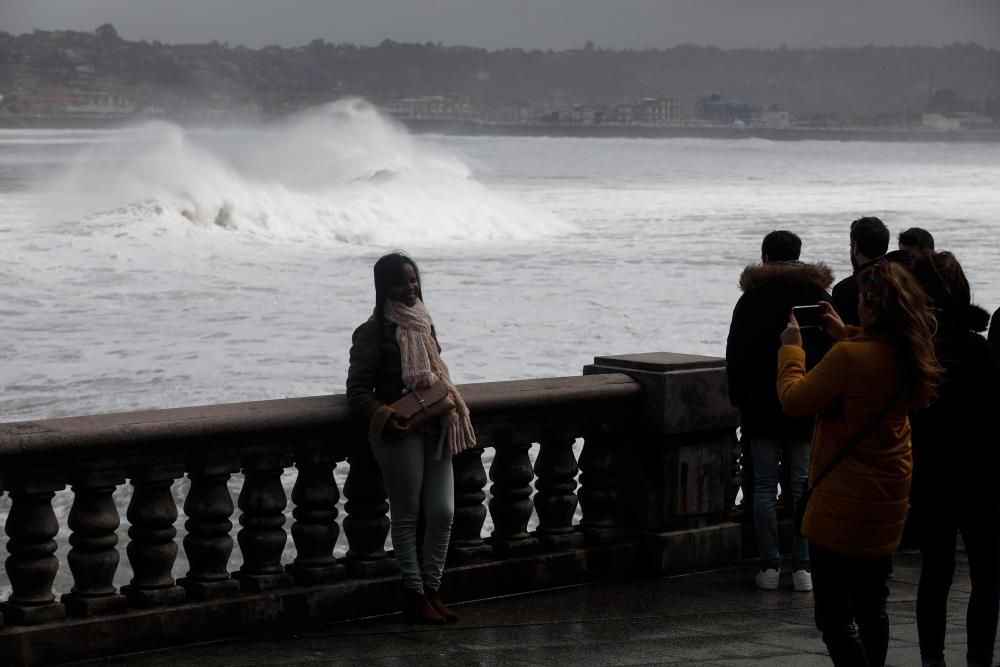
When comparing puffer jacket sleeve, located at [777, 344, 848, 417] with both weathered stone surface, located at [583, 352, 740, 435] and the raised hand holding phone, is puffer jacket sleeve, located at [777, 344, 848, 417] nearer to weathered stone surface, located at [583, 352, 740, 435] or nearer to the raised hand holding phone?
the raised hand holding phone

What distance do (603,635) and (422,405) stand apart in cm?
97

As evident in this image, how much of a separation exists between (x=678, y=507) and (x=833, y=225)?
47142mm

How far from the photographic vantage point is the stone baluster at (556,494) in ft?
20.3

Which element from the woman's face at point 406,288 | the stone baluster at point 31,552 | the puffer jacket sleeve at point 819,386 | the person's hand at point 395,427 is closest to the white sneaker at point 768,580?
the person's hand at point 395,427

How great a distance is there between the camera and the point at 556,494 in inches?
245

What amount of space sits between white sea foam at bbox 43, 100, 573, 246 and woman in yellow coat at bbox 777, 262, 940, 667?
34.4 m

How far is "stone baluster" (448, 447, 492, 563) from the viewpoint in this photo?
5855mm

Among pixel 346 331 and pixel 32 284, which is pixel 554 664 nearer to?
pixel 346 331

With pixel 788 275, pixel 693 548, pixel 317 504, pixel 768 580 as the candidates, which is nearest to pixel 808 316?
pixel 788 275

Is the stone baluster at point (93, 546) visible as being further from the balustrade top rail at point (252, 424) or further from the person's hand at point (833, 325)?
the person's hand at point (833, 325)

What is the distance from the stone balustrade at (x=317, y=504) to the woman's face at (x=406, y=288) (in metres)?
0.44

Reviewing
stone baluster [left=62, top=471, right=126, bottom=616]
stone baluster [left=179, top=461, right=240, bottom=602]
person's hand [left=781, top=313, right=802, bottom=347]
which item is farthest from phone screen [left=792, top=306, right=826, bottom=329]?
stone baluster [left=62, top=471, right=126, bottom=616]

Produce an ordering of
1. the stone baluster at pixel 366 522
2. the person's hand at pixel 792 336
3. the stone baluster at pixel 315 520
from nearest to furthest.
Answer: the person's hand at pixel 792 336 → the stone baluster at pixel 315 520 → the stone baluster at pixel 366 522

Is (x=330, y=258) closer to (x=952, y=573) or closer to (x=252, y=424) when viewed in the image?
(x=252, y=424)
